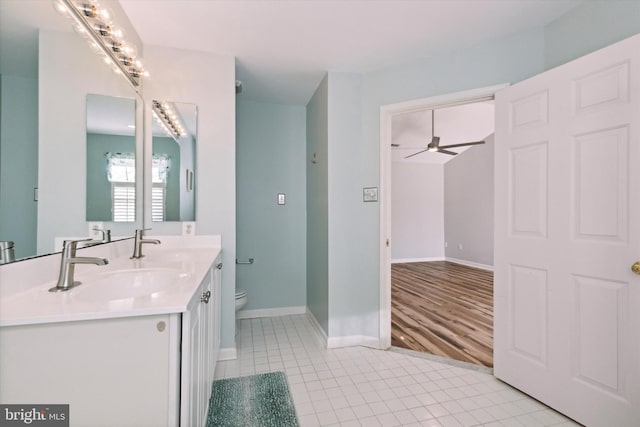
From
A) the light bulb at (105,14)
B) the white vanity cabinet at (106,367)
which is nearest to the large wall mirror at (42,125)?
the light bulb at (105,14)

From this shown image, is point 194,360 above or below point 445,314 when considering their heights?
above

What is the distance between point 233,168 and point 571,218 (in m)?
2.22

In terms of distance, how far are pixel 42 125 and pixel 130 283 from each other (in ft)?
2.42

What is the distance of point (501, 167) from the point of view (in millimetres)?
2051

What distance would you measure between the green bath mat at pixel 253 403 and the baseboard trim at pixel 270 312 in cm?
125

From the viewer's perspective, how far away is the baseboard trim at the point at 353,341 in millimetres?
2583

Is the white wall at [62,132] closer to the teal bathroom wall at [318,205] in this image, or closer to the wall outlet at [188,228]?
the wall outlet at [188,228]

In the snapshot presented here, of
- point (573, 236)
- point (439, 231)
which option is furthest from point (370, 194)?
point (439, 231)

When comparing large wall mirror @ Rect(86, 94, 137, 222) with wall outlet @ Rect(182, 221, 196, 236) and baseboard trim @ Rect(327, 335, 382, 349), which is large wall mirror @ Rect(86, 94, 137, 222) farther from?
baseboard trim @ Rect(327, 335, 382, 349)

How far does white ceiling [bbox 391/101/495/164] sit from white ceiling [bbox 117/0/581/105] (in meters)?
2.45

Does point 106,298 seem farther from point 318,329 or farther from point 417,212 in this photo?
point 417,212

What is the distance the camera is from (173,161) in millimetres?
2275

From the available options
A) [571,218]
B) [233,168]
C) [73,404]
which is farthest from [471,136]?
[73,404]

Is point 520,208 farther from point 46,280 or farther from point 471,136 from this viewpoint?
point 471,136
